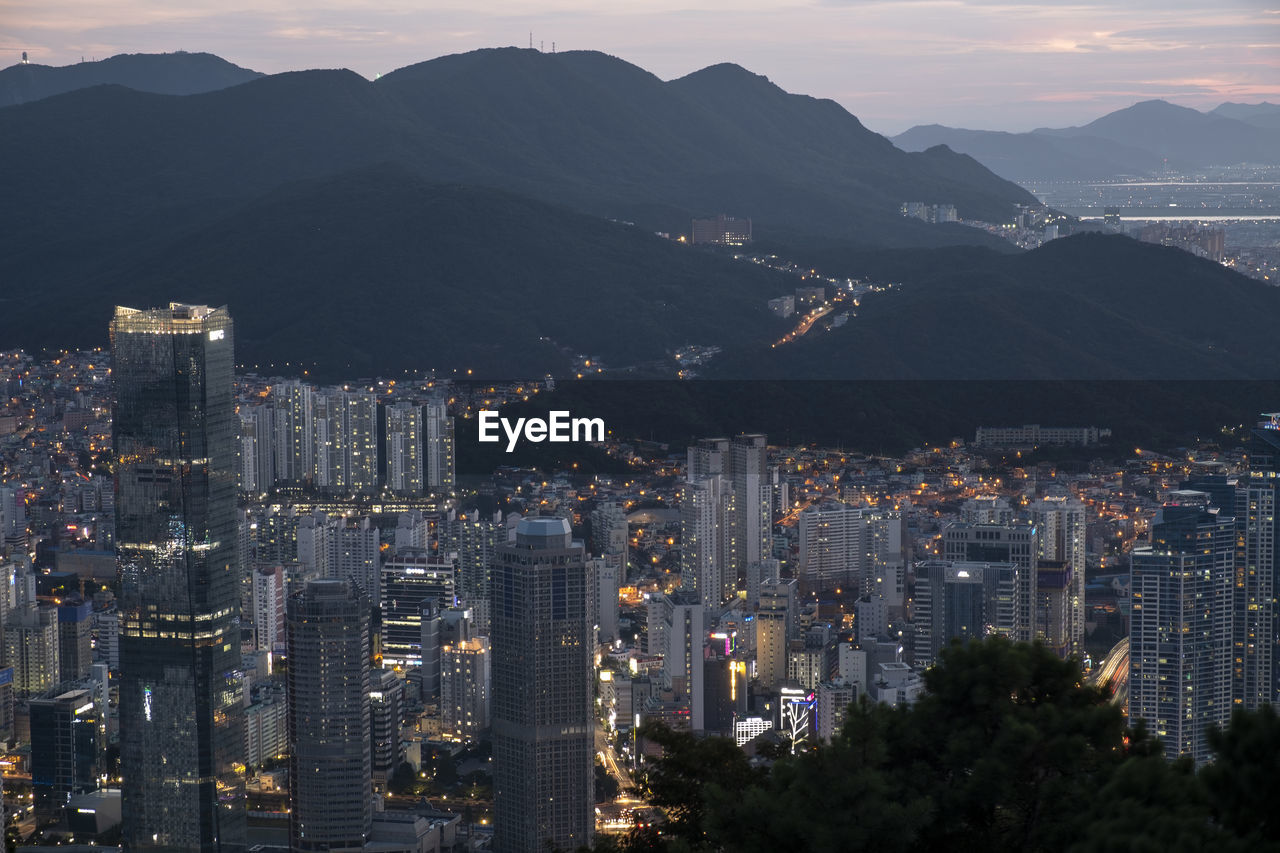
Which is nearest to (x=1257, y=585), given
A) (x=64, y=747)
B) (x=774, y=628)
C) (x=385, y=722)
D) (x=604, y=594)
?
(x=774, y=628)

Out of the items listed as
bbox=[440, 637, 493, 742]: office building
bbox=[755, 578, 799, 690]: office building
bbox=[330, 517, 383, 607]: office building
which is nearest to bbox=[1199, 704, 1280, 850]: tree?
bbox=[755, 578, 799, 690]: office building

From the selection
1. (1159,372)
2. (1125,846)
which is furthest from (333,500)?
(1125,846)

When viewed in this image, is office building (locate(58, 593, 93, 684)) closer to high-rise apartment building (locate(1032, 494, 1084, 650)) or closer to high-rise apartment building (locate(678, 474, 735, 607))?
high-rise apartment building (locate(678, 474, 735, 607))

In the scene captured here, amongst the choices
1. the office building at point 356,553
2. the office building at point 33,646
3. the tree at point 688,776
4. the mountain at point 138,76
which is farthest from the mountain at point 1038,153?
the tree at point 688,776

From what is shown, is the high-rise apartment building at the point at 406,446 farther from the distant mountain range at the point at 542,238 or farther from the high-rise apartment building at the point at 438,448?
the distant mountain range at the point at 542,238

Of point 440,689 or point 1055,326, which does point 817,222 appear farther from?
point 440,689

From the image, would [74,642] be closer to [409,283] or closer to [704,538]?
[704,538]
